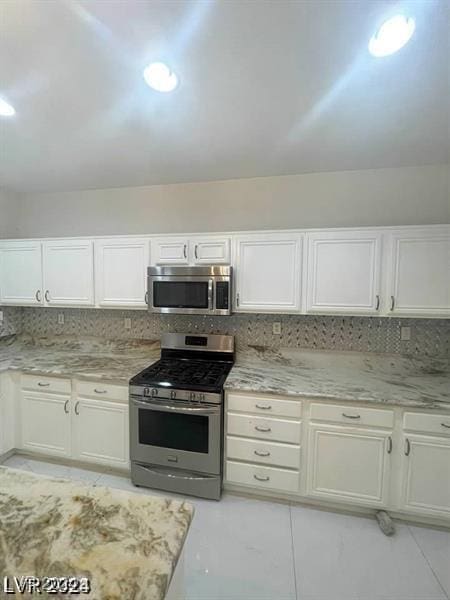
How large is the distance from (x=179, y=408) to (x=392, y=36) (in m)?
2.45

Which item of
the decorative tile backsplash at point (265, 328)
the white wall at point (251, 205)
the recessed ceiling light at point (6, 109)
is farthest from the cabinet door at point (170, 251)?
the recessed ceiling light at point (6, 109)

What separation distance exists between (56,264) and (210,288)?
5.50ft

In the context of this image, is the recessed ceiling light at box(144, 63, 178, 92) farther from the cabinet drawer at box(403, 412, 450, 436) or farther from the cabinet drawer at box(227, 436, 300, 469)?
the cabinet drawer at box(403, 412, 450, 436)

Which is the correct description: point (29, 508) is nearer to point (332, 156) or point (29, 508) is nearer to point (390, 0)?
point (390, 0)

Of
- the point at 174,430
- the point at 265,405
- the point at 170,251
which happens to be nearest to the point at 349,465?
the point at 265,405

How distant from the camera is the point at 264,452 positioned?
2035 mm

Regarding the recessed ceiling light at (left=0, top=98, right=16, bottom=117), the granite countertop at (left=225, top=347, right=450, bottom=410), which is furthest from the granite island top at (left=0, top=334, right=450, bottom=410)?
the recessed ceiling light at (left=0, top=98, right=16, bottom=117)

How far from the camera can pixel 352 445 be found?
75.2 inches

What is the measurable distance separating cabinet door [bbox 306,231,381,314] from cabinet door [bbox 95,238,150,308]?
151 cm

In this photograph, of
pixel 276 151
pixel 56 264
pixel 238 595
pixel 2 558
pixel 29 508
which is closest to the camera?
pixel 2 558

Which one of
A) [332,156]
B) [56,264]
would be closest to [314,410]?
[332,156]

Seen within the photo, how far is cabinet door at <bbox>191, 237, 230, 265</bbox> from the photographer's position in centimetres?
238

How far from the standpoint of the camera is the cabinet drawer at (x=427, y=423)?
5.82 ft

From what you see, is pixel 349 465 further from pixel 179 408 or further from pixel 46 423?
pixel 46 423
